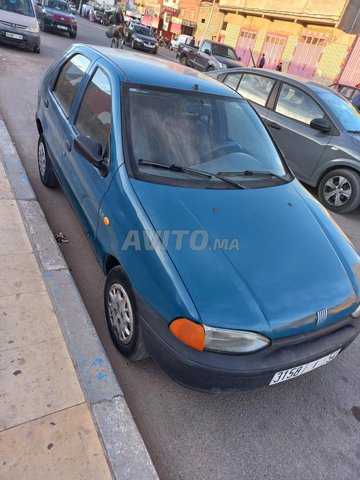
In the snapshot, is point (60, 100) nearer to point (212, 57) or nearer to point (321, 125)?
point (321, 125)

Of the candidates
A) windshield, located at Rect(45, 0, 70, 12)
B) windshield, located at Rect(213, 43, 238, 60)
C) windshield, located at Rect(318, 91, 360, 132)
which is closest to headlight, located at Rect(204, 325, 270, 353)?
windshield, located at Rect(318, 91, 360, 132)

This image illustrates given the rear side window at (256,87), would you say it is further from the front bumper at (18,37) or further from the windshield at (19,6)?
the windshield at (19,6)

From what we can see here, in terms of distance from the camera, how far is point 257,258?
6.72ft

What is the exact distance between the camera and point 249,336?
1772 millimetres

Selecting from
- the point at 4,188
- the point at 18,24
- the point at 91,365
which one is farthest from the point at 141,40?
the point at 91,365

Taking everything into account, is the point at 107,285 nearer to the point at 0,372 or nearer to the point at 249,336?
the point at 0,372

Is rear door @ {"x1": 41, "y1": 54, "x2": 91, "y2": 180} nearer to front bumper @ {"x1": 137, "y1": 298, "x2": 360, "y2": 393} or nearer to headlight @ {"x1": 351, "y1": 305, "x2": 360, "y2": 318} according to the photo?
front bumper @ {"x1": 137, "y1": 298, "x2": 360, "y2": 393}

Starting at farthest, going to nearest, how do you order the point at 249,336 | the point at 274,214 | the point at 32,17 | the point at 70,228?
1. the point at 32,17
2. the point at 70,228
3. the point at 274,214
4. the point at 249,336

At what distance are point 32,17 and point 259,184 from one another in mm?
11438

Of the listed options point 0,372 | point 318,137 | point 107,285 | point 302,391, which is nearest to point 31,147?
point 107,285

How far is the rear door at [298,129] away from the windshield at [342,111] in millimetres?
194

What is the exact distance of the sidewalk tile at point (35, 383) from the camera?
6.31 feet

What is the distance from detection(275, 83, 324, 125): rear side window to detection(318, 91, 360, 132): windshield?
0.18 m

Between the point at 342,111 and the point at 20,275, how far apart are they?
515 cm
